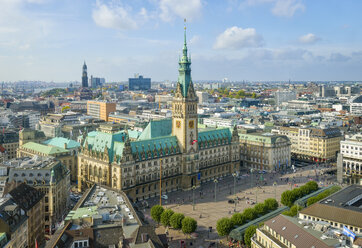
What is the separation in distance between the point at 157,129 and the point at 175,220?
64.0 m

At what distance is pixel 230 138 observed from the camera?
189750 millimetres

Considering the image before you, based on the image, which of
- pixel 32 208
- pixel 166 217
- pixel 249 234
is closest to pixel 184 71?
pixel 166 217

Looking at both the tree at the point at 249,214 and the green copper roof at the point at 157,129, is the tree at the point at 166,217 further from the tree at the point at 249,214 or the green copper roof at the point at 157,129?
the green copper roof at the point at 157,129

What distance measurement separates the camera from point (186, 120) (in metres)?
160

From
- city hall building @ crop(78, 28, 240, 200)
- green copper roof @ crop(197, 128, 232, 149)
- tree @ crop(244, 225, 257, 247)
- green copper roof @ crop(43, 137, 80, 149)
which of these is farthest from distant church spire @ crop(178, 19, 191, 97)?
tree @ crop(244, 225, 257, 247)

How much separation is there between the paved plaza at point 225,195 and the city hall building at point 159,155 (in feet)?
21.3

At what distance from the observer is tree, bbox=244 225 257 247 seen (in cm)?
9925

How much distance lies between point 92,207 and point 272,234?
42556 millimetres

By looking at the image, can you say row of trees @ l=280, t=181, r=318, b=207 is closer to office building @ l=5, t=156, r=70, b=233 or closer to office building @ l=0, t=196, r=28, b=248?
office building @ l=5, t=156, r=70, b=233

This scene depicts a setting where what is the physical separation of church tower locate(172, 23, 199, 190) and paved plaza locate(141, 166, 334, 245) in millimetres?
8894

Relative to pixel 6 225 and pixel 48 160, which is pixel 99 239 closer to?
pixel 6 225

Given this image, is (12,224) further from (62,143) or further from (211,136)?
(211,136)

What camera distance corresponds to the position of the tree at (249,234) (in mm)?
99250

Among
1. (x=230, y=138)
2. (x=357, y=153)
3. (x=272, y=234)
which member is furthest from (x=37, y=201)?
(x=357, y=153)
